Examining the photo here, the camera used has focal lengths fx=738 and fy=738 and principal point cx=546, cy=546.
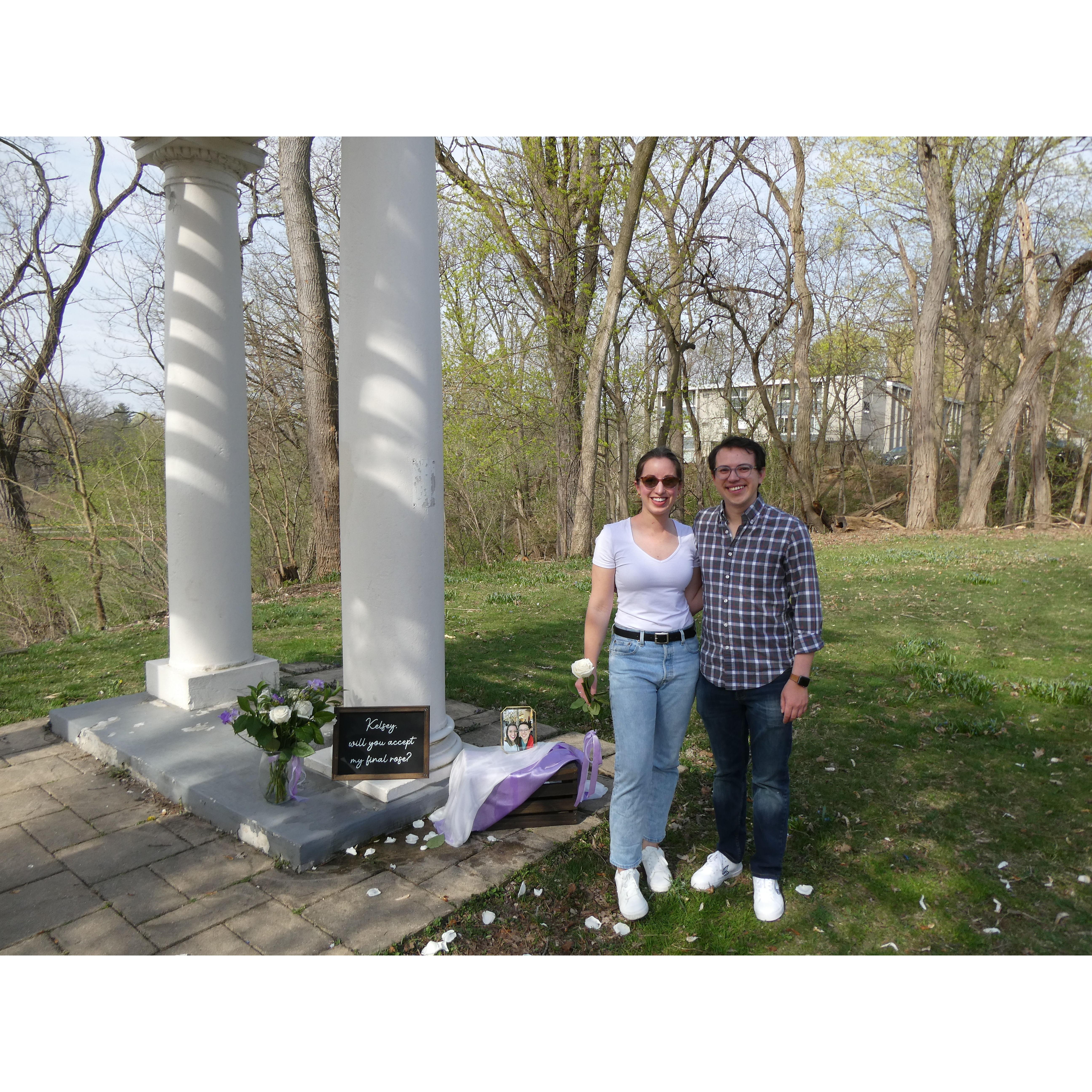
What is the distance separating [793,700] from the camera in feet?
8.86

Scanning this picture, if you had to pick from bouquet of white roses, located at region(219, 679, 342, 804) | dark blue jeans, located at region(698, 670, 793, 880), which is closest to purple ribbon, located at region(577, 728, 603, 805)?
dark blue jeans, located at region(698, 670, 793, 880)

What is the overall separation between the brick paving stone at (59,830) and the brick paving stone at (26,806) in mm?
47

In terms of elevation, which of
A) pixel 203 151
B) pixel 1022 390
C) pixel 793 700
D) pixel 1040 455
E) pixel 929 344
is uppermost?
pixel 929 344

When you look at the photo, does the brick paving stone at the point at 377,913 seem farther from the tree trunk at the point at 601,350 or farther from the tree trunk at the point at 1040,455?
the tree trunk at the point at 1040,455

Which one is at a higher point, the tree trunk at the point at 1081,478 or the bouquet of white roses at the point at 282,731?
the tree trunk at the point at 1081,478

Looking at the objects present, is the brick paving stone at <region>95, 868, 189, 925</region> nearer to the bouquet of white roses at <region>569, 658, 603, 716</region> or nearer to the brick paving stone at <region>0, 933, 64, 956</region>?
the brick paving stone at <region>0, 933, 64, 956</region>

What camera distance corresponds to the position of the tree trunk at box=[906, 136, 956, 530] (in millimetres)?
16125

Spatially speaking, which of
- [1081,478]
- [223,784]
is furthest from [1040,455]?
[223,784]

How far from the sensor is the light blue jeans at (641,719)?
2.84 meters

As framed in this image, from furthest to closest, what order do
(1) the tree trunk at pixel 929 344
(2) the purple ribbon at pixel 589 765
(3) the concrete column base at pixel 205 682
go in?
(1) the tree trunk at pixel 929 344 < (3) the concrete column base at pixel 205 682 < (2) the purple ribbon at pixel 589 765

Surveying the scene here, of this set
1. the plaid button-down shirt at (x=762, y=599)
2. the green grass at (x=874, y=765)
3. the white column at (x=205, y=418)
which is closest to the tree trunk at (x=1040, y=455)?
the green grass at (x=874, y=765)

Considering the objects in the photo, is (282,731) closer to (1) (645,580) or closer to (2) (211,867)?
(2) (211,867)

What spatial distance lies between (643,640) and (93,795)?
A: 3.16 m

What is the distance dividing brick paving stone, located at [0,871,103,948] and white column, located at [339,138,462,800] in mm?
1211
